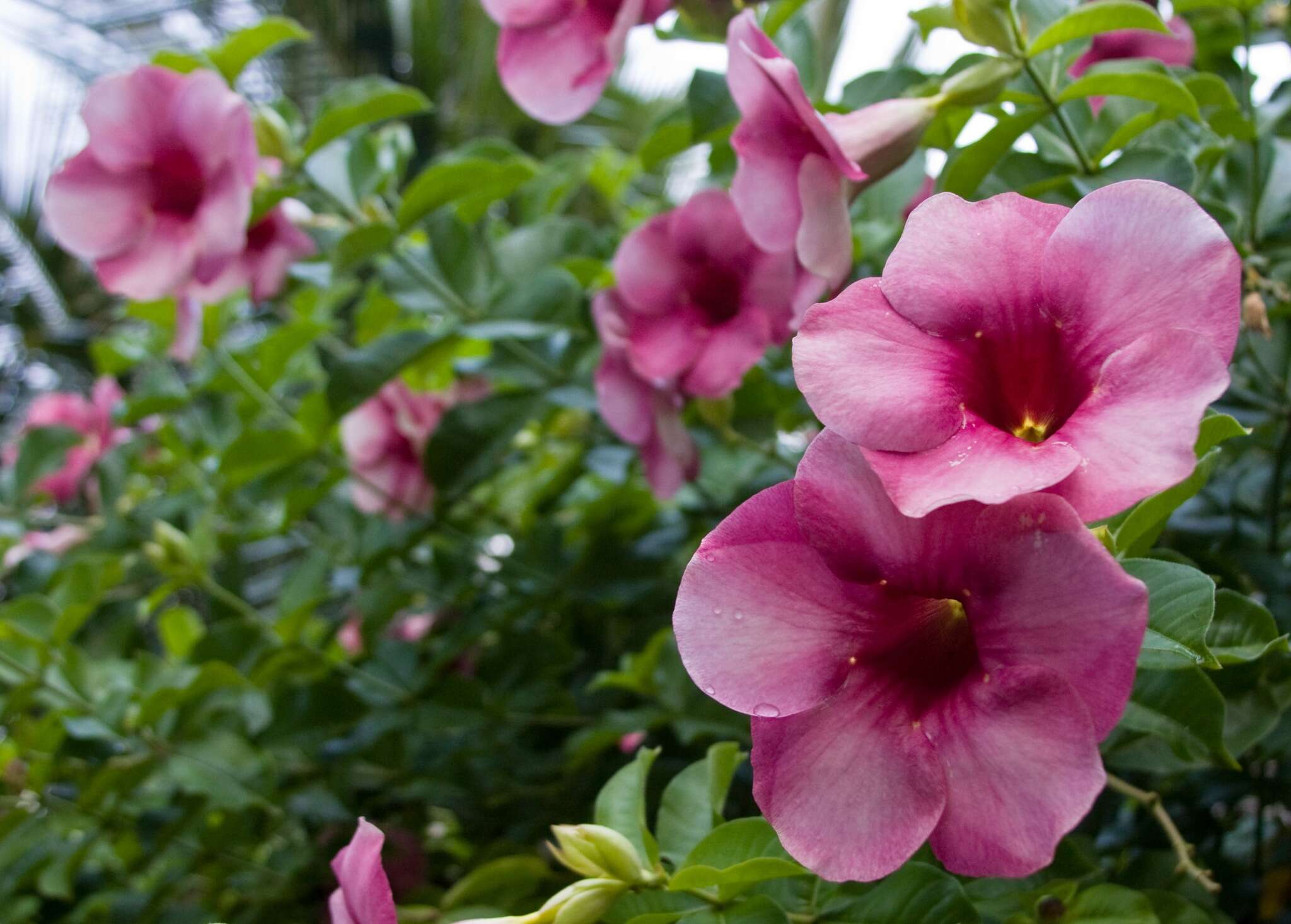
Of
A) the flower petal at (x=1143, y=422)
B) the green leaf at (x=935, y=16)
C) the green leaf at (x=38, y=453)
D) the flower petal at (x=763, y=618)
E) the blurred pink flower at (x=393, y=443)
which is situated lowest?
the green leaf at (x=38, y=453)

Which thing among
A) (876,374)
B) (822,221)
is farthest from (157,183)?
(876,374)

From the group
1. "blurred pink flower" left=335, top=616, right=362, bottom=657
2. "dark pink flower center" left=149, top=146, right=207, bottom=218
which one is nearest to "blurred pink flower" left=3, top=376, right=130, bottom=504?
"blurred pink flower" left=335, top=616, right=362, bottom=657

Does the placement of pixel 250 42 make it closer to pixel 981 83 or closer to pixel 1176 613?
pixel 981 83

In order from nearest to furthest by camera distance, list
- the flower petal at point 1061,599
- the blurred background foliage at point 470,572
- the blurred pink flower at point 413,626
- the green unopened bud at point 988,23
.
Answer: the flower petal at point 1061,599
the green unopened bud at point 988,23
the blurred background foliage at point 470,572
the blurred pink flower at point 413,626

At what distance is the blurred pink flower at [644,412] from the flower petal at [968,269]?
38 cm

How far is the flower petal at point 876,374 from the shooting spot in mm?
325

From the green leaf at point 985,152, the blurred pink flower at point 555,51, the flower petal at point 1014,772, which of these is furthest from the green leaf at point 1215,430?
the blurred pink flower at point 555,51

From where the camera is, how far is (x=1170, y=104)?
Result: 1.75ft

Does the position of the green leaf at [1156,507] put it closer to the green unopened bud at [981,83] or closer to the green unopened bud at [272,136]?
the green unopened bud at [981,83]

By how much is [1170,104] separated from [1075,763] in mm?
396

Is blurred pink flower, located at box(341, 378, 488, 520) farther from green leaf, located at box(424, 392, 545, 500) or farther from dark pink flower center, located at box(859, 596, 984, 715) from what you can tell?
dark pink flower center, located at box(859, 596, 984, 715)

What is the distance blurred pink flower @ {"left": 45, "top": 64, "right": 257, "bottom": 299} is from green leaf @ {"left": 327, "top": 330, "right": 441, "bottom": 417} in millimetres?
117

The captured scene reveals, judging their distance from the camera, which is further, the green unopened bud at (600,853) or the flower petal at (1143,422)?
the green unopened bud at (600,853)

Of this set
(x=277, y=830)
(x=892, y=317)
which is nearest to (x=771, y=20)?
(x=892, y=317)
